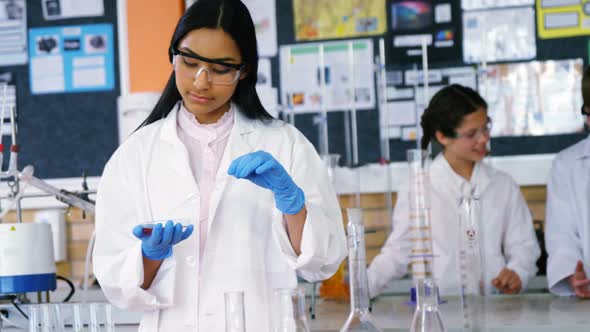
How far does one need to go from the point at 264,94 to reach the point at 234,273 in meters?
1.83

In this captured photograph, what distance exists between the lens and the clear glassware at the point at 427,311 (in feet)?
4.50

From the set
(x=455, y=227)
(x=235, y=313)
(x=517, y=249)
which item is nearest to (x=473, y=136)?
(x=455, y=227)

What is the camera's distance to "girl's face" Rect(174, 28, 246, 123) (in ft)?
5.82

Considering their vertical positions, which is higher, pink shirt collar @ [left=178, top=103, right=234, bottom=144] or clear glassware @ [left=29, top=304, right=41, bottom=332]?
pink shirt collar @ [left=178, top=103, right=234, bottom=144]

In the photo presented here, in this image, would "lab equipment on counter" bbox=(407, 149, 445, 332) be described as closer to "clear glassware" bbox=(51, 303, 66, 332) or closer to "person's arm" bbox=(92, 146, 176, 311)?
"person's arm" bbox=(92, 146, 176, 311)

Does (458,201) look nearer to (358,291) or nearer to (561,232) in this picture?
(561,232)

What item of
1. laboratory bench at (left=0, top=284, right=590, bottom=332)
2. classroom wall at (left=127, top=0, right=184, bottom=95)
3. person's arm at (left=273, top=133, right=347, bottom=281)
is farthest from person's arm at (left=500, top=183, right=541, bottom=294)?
classroom wall at (left=127, top=0, right=184, bottom=95)

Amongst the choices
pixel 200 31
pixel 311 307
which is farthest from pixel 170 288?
pixel 311 307

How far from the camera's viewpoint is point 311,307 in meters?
2.50

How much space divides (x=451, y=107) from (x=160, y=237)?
6.27ft

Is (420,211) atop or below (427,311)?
atop

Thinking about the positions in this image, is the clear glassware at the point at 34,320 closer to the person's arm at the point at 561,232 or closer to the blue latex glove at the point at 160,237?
the blue latex glove at the point at 160,237

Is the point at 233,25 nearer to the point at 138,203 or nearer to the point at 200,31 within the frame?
the point at 200,31

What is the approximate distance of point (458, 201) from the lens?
10.7 ft
